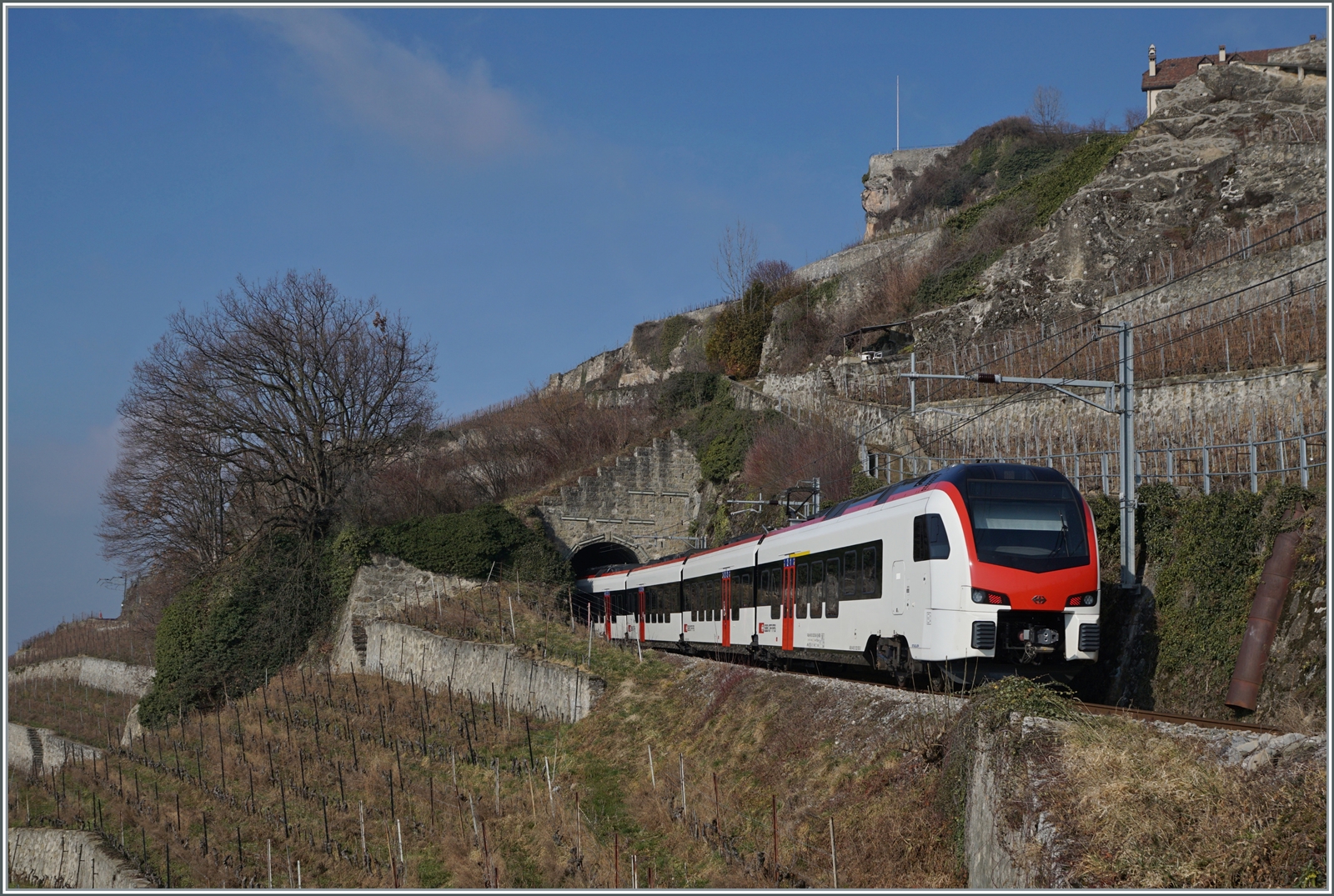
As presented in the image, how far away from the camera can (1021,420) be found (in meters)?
29.9

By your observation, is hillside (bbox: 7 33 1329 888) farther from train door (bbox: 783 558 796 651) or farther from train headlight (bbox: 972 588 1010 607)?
train headlight (bbox: 972 588 1010 607)

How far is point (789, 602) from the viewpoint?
19688 mm

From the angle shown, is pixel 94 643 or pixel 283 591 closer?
pixel 283 591

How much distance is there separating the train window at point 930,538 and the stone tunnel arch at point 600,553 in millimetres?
28625

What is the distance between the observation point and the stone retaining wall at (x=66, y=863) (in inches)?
655

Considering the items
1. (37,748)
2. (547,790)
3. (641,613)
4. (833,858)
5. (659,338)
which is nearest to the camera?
(833,858)

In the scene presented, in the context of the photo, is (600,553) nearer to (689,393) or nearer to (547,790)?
(689,393)

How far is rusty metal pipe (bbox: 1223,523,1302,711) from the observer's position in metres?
13.6

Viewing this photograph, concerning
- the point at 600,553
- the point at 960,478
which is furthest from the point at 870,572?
the point at 600,553

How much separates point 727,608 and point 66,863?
1261 cm

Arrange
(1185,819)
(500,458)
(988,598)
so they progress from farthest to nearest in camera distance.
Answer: (500,458) → (988,598) → (1185,819)

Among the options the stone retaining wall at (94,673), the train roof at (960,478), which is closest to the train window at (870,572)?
the train roof at (960,478)

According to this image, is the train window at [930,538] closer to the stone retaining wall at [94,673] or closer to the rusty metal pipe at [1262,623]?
the rusty metal pipe at [1262,623]

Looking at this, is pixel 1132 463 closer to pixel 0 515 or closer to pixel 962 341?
pixel 0 515
